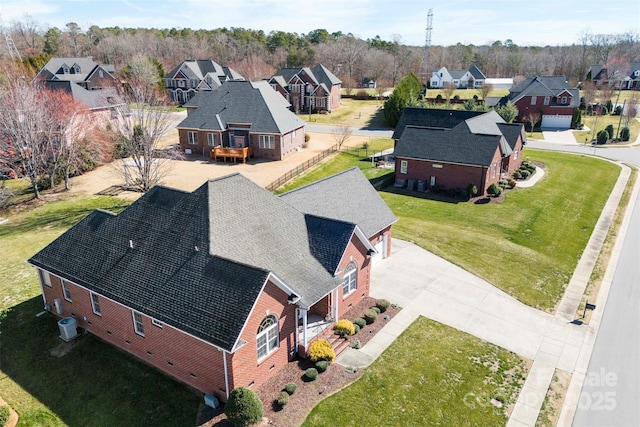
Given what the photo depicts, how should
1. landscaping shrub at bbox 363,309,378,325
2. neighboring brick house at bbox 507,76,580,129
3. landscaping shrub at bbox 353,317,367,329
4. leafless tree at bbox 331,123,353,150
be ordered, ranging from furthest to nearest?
neighboring brick house at bbox 507,76,580,129, leafless tree at bbox 331,123,353,150, landscaping shrub at bbox 363,309,378,325, landscaping shrub at bbox 353,317,367,329

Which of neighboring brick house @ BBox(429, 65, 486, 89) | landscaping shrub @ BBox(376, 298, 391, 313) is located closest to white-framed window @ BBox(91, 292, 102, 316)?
landscaping shrub @ BBox(376, 298, 391, 313)

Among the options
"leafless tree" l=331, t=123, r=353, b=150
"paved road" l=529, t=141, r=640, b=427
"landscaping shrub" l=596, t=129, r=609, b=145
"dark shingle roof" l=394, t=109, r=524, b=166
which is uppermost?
"dark shingle roof" l=394, t=109, r=524, b=166

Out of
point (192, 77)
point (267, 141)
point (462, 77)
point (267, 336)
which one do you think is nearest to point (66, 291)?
point (267, 336)

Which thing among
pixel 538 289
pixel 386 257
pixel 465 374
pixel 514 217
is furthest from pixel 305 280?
pixel 514 217

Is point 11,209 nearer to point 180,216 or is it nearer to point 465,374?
point 180,216

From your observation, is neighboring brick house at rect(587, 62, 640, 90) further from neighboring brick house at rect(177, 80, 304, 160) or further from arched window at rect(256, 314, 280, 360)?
arched window at rect(256, 314, 280, 360)

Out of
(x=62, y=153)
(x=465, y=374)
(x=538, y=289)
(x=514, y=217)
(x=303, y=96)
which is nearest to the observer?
(x=465, y=374)
